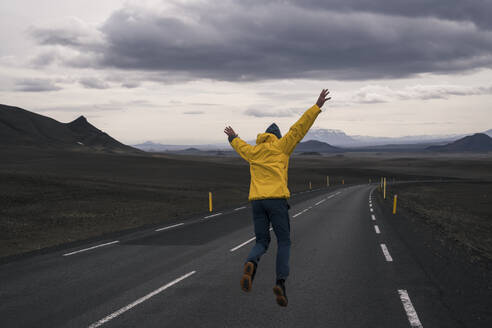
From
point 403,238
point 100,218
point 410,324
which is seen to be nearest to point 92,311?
point 410,324

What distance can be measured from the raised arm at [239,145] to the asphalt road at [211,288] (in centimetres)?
205

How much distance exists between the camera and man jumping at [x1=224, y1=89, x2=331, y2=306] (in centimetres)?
522

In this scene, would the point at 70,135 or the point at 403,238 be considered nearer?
the point at 403,238

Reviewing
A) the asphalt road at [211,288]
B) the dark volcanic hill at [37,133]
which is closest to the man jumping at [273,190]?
the asphalt road at [211,288]

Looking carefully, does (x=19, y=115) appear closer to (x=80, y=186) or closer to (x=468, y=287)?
(x=80, y=186)

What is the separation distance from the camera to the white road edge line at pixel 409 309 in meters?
4.79

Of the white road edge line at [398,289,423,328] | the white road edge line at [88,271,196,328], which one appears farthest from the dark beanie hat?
the white road edge line at [88,271,196,328]

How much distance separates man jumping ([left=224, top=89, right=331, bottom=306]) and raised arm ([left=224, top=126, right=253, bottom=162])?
0.5 inches

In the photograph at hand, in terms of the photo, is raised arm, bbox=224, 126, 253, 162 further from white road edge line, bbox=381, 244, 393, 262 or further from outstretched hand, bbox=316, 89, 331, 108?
white road edge line, bbox=381, 244, 393, 262

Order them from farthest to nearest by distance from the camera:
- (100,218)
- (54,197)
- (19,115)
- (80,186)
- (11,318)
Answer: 1. (19,115)
2. (80,186)
3. (54,197)
4. (100,218)
5. (11,318)

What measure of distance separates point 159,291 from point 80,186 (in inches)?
942

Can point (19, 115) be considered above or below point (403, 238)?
above

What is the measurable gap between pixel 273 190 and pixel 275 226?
1.59 feet

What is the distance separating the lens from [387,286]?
639 centimetres
